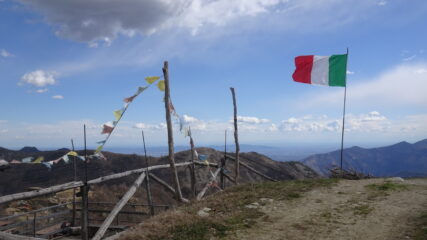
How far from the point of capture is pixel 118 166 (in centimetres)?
4319

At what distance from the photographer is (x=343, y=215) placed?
8367 mm

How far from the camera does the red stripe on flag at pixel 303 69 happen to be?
47.8 ft

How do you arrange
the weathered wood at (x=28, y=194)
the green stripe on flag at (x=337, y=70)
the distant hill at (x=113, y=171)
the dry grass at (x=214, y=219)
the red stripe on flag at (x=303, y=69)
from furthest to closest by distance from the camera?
1. the distant hill at (x=113, y=171)
2. the red stripe on flag at (x=303, y=69)
3. the green stripe on flag at (x=337, y=70)
4. the dry grass at (x=214, y=219)
5. the weathered wood at (x=28, y=194)

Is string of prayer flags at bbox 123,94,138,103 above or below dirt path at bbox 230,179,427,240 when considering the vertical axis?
above

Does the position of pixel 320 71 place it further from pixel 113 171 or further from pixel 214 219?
pixel 113 171

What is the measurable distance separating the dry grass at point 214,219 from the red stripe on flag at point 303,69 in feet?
16.9

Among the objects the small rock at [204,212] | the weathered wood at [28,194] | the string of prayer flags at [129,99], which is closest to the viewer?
the weathered wood at [28,194]

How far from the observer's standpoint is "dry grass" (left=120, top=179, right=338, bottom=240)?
23.5 feet

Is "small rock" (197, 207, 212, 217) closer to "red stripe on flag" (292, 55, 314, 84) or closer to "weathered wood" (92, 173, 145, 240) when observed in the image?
"weathered wood" (92, 173, 145, 240)

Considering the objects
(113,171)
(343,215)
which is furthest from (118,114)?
(113,171)

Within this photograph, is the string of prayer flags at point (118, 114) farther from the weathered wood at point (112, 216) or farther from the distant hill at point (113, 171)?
the distant hill at point (113, 171)

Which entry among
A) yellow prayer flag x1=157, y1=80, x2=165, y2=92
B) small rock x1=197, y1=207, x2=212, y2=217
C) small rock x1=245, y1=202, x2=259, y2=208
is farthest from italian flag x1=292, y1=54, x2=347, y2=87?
small rock x1=197, y1=207, x2=212, y2=217

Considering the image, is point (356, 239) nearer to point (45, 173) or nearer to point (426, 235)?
point (426, 235)

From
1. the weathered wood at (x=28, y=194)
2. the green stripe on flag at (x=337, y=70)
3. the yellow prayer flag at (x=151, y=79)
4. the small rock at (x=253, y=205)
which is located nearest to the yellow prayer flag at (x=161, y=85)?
the yellow prayer flag at (x=151, y=79)
